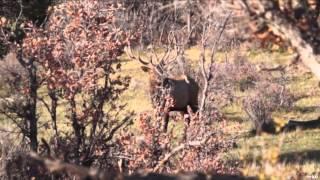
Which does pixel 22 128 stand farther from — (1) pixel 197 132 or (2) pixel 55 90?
(1) pixel 197 132

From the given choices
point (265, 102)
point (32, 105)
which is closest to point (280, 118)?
point (32, 105)

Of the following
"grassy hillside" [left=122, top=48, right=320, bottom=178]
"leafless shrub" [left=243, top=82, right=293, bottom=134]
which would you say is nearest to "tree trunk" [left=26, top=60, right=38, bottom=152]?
"grassy hillside" [left=122, top=48, right=320, bottom=178]

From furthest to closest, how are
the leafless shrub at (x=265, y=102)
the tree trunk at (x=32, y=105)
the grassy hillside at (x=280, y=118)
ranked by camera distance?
the leafless shrub at (x=265, y=102)
the grassy hillside at (x=280, y=118)
the tree trunk at (x=32, y=105)

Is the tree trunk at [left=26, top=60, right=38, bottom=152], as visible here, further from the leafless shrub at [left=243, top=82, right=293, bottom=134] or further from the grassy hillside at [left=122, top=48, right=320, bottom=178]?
the leafless shrub at [left=243, top=82, right=293, bottom=134]

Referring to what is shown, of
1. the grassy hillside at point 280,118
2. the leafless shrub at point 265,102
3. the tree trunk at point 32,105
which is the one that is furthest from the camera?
the leafless shrub at point 265,102

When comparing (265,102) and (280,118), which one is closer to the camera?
(280,118)

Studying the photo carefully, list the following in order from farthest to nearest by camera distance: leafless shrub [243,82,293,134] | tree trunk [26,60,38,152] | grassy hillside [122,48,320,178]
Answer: leafless shrub [243,82,293,134], grassy hillside [122,48,320,178], tree trunk [26,60,38,152]

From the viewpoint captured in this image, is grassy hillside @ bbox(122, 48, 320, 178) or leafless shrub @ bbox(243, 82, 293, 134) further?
leafless shrub @ bbox(243, 82, 293, 134)

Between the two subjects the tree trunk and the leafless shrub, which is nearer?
the tree trunk

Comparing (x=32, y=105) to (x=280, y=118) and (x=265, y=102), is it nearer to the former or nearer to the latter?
(x=280, y=118)

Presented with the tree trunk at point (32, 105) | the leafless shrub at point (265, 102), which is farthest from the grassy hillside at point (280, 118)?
the tree trunk at point (32, 105)

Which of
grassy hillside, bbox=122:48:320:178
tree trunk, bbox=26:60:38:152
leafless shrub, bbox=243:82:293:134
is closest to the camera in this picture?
tree trunk, bbox=26:60:38:152

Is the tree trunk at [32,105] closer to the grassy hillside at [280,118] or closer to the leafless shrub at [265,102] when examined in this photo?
the grassy hillside at [280,118]

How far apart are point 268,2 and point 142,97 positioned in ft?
72.1
